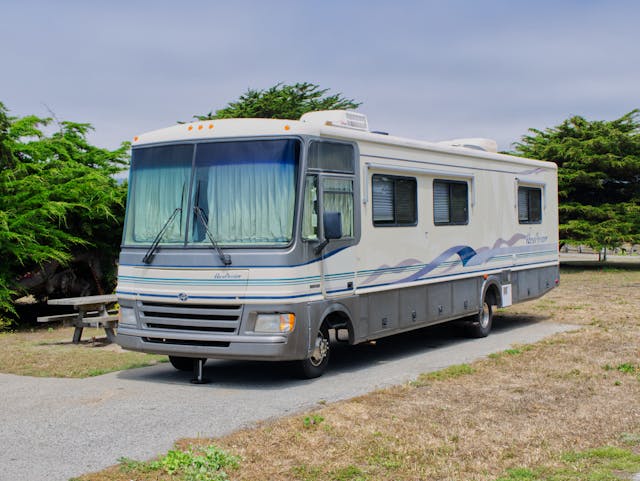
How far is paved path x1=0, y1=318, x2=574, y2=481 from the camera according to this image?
6340mm

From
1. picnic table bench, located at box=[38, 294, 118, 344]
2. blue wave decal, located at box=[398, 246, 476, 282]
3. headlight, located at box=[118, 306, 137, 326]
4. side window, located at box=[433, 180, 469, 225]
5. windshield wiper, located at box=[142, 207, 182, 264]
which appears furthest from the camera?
picnic table bench, located at box=[38, 294, 118, 344]

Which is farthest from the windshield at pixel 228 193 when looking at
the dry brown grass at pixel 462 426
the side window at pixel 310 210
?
the dry brown grass at pixel 462 426

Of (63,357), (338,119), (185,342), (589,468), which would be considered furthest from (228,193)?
(589,468)

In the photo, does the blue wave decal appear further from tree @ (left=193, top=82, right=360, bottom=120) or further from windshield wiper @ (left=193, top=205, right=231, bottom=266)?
tree @ (left=193, top=82, right=360, bottom=120)

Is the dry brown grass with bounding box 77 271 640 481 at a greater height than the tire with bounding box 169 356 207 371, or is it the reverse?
the tire with bounding box 169 356 207 371

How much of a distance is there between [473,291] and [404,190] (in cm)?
273

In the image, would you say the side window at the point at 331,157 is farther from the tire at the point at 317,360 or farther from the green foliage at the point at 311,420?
the green foliage at the point at 311,420

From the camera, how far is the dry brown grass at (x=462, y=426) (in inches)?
236

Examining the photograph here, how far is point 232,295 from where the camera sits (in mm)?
8836

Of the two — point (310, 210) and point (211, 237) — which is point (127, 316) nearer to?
point (211, 237)

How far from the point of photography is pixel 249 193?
29.5ft

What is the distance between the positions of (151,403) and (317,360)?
219 cm

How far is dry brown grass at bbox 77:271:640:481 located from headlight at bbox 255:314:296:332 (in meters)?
1.17

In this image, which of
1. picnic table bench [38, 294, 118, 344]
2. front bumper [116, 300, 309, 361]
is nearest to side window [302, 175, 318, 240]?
front bumper [116, 300, 309, 361]
